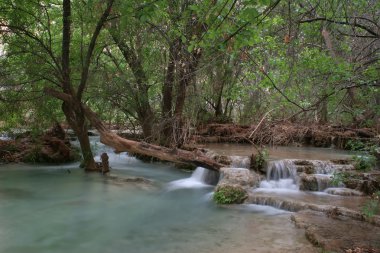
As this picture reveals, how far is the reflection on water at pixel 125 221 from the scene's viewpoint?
20.4ft

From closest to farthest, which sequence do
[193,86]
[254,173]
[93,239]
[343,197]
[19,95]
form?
1. [93,239]
2. [343,197]
3. [254,173]
4. [19,95]
5. [193,86]

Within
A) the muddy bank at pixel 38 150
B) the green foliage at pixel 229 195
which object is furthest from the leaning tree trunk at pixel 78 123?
the green foliage at pixel 229 195

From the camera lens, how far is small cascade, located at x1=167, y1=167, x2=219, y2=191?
36.2 feet

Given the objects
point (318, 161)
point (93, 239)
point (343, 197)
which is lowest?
point (93, 239)

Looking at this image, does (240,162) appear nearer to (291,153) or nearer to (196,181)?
(196,181)

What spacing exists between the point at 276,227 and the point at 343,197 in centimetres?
278

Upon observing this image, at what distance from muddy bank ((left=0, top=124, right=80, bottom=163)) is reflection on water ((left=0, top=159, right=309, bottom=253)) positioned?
2653 mm

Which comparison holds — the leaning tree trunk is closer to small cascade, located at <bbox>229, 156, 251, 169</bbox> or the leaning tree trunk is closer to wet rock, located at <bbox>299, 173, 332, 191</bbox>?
small cascade, located at <bbox>229, 156, 251, 169</bbox>

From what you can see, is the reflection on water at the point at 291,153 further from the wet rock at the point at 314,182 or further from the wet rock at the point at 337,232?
the wet rock at the point at 337,232

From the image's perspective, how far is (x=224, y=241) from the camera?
628 centimetres

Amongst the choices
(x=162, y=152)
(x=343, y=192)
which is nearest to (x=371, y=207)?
(x=343, y=192)

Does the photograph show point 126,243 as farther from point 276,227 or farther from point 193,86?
point 193,86

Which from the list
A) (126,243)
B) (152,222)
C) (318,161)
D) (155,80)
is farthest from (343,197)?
(155,80)

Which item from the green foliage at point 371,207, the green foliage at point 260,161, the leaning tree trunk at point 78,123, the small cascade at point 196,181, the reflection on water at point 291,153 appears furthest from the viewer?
the reflection on water at point 291,153
